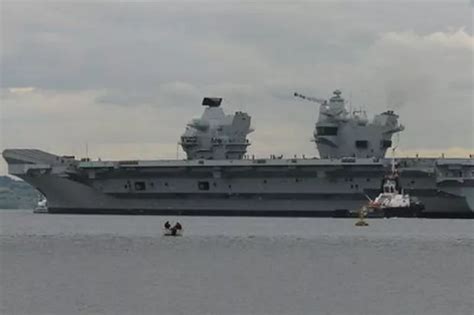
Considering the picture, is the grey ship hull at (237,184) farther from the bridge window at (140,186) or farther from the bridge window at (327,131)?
the bridge window at (327,131)

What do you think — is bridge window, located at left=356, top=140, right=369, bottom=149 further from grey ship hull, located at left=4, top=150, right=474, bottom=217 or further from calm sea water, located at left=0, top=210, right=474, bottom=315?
calm sea water, located at left=0, top=210, right=474, bottom=315

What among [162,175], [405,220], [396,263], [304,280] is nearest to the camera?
[304,280]

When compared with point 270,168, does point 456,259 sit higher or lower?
lower

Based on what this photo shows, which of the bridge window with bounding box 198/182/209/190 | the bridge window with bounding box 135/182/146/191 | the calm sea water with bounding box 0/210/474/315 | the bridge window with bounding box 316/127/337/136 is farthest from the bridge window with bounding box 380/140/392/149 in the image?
the calm sea water with bounding box 0/210/474/315

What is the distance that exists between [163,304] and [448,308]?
6.99 m

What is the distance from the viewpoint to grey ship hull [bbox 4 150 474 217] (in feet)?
248

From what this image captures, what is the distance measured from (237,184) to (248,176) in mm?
1198

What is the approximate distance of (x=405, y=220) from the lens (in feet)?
249

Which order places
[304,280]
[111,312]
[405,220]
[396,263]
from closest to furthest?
[111,312], [304,280], [396,263], [405,220]

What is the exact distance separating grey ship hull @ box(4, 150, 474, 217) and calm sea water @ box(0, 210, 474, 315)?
1334cm

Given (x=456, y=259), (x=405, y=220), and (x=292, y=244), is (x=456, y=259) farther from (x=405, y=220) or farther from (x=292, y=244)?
(x=405, y=220)

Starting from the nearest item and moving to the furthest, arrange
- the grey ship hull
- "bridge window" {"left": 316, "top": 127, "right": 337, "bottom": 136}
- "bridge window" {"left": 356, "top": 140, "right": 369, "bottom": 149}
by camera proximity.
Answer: the grey ship hull → "bridge window" {"left": 356, "top": 140, "right": 369, "bottom": 149} → "bridge window" {"left": 316, "top": 127, "right": 337, "bottom": 136}

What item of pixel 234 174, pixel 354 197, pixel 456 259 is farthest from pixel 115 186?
pixel 456 259

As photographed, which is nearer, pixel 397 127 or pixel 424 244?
pixel 424 244
